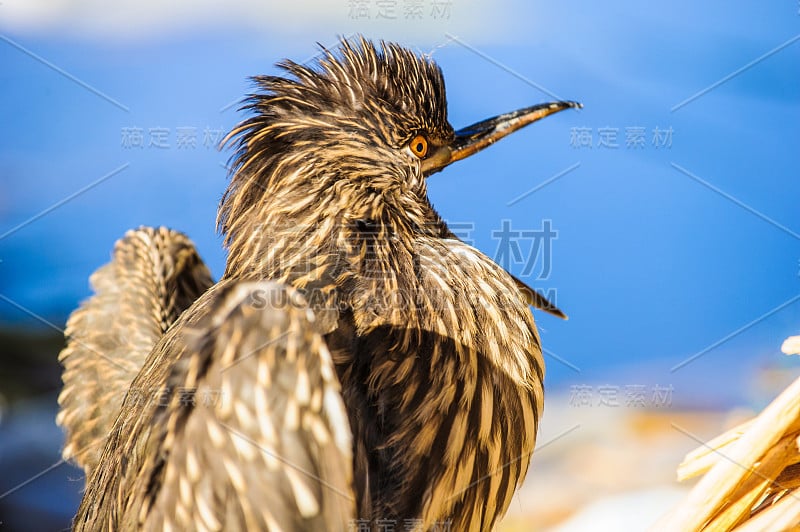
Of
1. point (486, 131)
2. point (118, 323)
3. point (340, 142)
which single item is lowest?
point (118, 323)

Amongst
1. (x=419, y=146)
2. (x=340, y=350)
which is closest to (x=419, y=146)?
(x=419, y=146)

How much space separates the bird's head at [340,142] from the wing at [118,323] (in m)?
0.86

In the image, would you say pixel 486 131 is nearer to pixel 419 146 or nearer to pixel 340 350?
pixel 419 146

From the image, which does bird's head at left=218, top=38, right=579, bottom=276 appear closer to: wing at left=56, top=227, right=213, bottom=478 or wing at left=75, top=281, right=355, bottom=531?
wing at left=75, top=281, right=355, bottom=531

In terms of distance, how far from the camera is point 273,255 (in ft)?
4.57

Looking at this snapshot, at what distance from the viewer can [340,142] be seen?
4.69 feet

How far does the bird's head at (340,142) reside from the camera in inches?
55.5

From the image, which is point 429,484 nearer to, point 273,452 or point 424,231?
point 273,452

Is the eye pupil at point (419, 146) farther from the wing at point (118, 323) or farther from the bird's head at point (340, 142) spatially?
the wing at point (118, 323)

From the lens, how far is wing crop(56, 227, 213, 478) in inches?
88.5

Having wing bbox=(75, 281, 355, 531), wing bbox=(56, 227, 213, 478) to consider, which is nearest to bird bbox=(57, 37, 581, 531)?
wing bbox=(75, 281, 355, 531)

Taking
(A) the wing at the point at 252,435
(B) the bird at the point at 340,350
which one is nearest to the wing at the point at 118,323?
(B) the bird at the point at 340,350

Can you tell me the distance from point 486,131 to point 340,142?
0.41 metres

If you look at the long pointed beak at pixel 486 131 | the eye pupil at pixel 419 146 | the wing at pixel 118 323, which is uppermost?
the eye pupil at pixel 419 146
